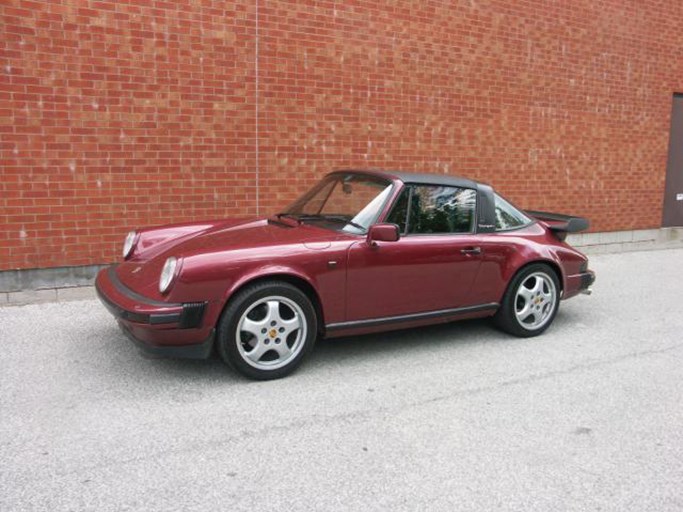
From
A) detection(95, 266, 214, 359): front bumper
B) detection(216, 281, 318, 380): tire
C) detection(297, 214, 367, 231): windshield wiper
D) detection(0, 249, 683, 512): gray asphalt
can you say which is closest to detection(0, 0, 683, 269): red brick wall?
detection(0, 249, 683, 512): gray asphalt

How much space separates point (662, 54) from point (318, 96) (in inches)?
271

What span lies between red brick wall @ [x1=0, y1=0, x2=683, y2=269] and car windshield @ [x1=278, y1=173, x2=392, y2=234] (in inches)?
81.6

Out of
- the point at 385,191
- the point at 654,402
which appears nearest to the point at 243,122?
the point at 385,191

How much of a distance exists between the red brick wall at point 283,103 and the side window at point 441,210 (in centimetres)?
276

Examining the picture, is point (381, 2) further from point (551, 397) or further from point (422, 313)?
point (551, 397)

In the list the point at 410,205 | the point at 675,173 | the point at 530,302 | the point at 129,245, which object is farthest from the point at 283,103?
the point at 675,173

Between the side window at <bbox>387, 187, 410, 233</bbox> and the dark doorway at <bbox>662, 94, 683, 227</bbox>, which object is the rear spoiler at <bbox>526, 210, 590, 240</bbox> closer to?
the side window at <bbox>387, 187, 410, 233</bbox>

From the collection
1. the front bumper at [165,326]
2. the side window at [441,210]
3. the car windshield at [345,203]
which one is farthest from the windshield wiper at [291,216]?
the front bumper at [165,326]

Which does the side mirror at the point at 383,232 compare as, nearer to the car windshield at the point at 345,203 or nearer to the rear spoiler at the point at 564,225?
the car windshield at the point at 345,203

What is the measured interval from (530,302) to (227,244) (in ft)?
8.84

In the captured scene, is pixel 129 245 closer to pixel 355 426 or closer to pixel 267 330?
pixel 267 330

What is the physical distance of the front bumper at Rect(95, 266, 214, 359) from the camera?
354cm

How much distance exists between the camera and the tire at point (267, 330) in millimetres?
3721

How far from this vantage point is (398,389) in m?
3.85
